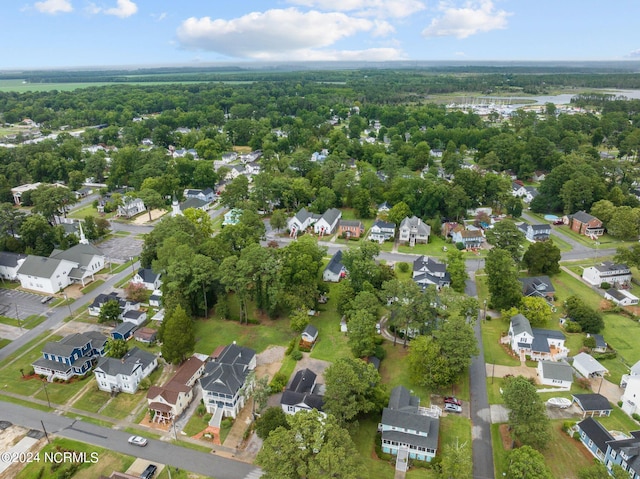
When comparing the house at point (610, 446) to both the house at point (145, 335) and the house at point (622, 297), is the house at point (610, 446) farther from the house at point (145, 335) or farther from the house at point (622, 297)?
the house at point (145, 335)

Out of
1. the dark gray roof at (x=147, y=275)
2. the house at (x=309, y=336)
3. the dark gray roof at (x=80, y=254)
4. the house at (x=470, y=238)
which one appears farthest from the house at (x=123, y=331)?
the house at (x=470, y=238)

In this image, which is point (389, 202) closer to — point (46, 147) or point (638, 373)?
point (638, 373)

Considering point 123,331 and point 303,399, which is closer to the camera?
point 303,399

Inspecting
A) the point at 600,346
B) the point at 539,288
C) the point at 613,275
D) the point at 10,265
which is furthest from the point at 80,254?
the point at 613,275

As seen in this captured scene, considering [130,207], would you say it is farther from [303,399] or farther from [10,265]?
[303,399]

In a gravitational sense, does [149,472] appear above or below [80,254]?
below

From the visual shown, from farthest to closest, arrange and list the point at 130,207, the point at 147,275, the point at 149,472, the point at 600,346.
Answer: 1. the point at 130,207
2. the point at 147,275
3. the point at 600,346
4. the point at 149,472

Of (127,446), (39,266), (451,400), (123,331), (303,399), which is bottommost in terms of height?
(127,446)

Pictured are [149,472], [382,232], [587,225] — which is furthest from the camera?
[587,225]
